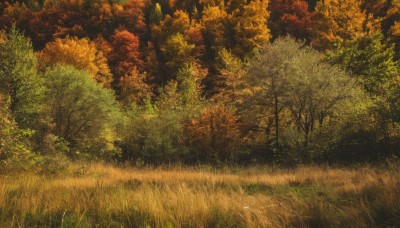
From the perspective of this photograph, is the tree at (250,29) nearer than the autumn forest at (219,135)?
No

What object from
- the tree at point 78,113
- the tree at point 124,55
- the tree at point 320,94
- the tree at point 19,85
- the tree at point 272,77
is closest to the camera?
the tree at point 19,85

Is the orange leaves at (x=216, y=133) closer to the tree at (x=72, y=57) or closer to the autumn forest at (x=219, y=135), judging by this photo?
the autumn forest at (x=219, y=135)

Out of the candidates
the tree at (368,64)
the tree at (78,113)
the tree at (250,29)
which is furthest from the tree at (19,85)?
the tree at (250,29)

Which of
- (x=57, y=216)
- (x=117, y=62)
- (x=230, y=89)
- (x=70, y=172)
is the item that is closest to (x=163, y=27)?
(x=117, y=62)

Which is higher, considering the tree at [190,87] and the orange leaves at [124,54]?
the orange leaves at [124,54]

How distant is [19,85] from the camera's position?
17.8m

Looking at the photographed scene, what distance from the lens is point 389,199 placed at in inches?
157

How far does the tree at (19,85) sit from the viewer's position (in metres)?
16.9

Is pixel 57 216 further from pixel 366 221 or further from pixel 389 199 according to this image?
pixel 389 199

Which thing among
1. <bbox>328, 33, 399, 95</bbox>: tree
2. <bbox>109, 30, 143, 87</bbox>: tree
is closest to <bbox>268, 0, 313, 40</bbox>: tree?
<bbox>328, 33, 399, 95</bbox>: tree

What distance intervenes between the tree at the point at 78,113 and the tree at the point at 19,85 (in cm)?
176

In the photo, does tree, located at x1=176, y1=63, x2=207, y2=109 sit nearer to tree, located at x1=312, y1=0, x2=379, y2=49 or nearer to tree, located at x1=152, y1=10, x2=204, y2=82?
tree, located at x1=152, y1=10, x2=204, y2=82

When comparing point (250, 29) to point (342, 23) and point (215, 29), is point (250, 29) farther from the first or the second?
point (342, 23)

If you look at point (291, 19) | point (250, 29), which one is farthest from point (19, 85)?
point (291, 19)
